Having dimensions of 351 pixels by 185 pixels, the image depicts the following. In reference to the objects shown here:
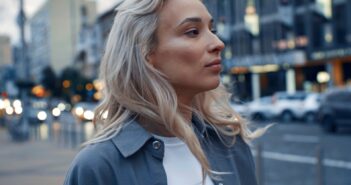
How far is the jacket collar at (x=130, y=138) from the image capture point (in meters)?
1.70

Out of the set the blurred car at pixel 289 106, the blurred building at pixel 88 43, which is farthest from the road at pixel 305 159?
the blurred building at pixel 88 43

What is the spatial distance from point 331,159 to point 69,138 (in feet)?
35.3

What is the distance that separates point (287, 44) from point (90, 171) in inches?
1597

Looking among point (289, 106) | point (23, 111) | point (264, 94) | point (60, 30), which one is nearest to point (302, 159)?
point (23, 111)

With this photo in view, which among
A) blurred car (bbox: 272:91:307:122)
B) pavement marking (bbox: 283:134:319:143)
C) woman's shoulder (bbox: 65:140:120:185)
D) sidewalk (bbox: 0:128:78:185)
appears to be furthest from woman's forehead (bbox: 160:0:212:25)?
blurred car (bbox: 272:91:307:122)

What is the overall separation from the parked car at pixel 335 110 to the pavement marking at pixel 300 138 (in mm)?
1465

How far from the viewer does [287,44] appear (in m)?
41.1

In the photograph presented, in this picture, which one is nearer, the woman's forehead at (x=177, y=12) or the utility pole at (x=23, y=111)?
the woman's forehead at (x=177, y=12)

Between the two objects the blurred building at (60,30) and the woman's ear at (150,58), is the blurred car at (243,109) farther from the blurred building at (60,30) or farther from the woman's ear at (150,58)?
the blurred building at (60,30)

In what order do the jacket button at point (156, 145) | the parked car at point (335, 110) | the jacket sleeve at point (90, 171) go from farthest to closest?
the parked car at point (335, 110) < the jacket button at point (156, 145) < the jacket sleeve at point (90, 171)

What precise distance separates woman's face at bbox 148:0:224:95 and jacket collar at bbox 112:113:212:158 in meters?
0.20

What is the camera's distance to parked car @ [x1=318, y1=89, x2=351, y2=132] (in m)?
19.4

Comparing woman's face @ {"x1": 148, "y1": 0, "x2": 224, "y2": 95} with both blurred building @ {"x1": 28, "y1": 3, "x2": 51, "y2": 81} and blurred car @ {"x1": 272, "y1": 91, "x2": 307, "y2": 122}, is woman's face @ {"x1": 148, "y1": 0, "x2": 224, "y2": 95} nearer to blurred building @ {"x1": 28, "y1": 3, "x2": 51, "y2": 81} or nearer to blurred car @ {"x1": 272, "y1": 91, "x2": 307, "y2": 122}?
blurred car @ {"x1": 272, "y1": 91, "x2": 307, "y2": 122}

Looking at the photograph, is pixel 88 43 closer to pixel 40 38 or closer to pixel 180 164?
pixel 40 38
